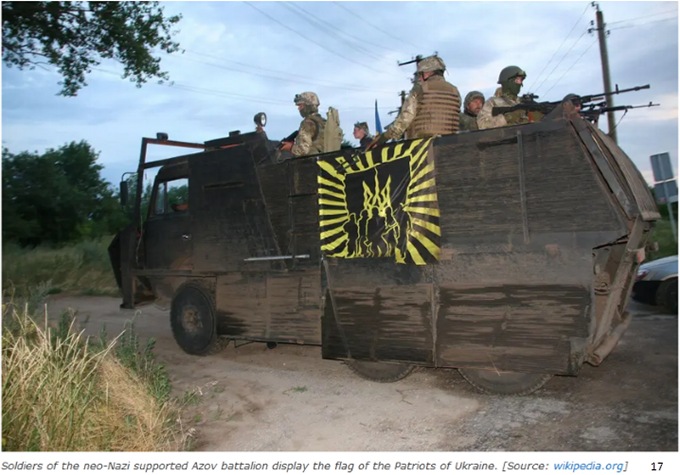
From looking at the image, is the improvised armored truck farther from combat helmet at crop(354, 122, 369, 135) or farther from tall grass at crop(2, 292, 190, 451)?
tall grass at crop(2, 292, 190, 451)

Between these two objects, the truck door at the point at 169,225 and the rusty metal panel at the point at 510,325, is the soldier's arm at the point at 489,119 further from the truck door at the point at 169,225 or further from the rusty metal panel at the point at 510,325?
the truck door at the point at 169,225

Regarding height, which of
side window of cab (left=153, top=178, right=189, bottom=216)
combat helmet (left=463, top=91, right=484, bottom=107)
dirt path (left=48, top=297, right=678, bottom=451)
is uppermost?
combat helmet (left=463, top=91, right=484, bottom=107)

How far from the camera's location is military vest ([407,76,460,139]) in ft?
19.7

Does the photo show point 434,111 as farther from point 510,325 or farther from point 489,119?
point 510,325

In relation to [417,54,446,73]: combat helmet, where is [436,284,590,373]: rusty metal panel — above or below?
below

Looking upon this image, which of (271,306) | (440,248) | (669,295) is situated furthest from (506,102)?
(669,295)

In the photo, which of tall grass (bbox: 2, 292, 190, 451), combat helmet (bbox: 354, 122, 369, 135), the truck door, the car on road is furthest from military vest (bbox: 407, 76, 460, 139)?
the car on road

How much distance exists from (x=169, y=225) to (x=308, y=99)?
2.74 metres

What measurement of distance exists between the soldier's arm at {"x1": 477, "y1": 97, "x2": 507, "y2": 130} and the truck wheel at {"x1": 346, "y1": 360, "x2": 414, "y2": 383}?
2678 millimetres

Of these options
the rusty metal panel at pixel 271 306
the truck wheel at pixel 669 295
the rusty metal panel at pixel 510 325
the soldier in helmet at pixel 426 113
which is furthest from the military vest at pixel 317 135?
the truck wheel at pixel 669 295

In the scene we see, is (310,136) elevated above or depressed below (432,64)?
below

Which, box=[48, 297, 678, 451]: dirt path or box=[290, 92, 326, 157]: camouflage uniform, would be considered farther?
box=[290, 92, 326, 157]: camouflage uniform

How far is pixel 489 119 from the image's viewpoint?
5875 millimetres
